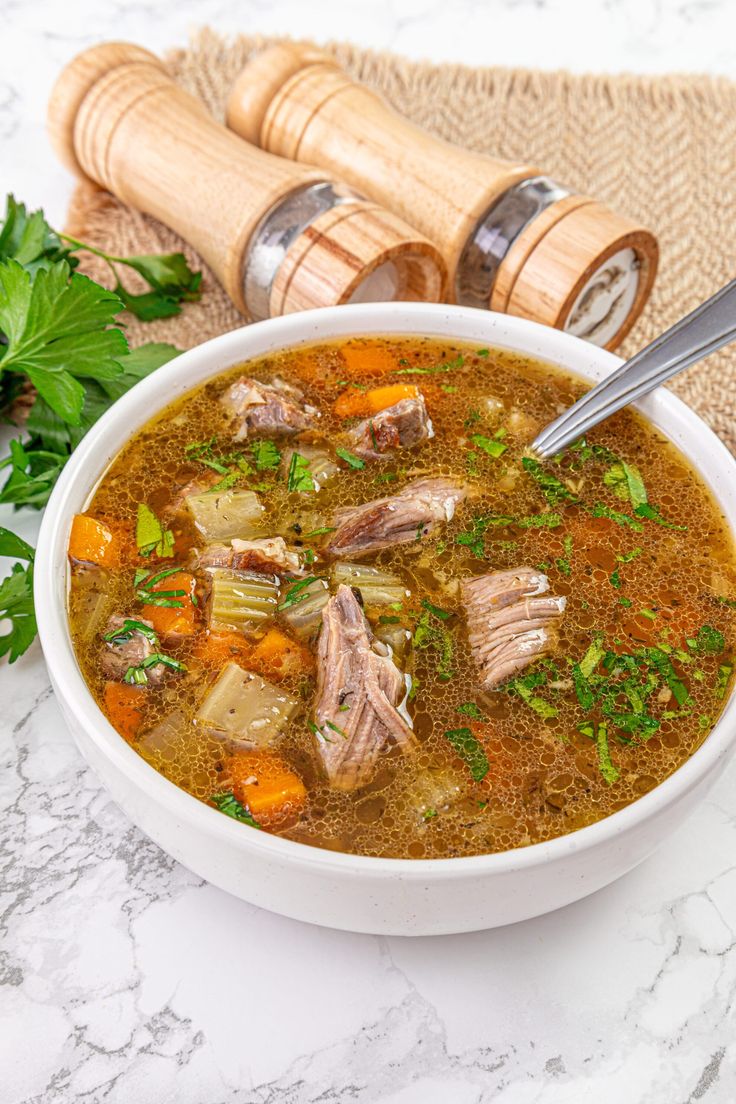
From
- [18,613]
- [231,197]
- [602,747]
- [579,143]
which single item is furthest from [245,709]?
[579,143]

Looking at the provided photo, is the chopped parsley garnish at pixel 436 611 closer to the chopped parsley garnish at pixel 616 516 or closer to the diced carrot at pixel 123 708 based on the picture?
the chopped parsley garnish at pixel 616 516

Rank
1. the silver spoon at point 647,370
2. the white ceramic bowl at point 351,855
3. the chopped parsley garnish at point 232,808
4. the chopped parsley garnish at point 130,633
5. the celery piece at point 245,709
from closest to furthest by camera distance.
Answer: the white ceramic bowl at point 351,855 < the chopped parsley garnish at point 232,808 < the celery piece at point 245,709 < the chopped parsley garnish at point 130,633 < the silver spoon at point 647,370

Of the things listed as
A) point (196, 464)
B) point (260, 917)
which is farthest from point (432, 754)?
point (196, 464)

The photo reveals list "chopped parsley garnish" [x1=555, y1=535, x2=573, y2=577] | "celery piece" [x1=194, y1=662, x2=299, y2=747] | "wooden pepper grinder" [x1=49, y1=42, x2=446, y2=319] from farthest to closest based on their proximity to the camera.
A: 1. "wooden pepper grinder" [x1=49, y1=42, x2=446, y2=319]
2. "chopped parsley garnish" [x1=555, y1=535, x2=573, y2=577]
3. "celery piece" [x1=194, y1=662, x2=299, y2=747]

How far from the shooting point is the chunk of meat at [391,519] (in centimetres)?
233

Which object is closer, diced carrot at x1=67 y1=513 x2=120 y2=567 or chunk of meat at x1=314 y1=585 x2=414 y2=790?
chunk of meat at x1=314 y1=585 x2=414 y2=790

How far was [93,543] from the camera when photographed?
235 centimetres

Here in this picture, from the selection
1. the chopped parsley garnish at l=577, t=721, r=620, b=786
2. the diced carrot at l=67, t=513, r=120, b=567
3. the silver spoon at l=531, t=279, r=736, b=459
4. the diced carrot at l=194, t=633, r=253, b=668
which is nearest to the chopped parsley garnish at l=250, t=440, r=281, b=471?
the diced carrot at l=67, t=513, r=120, b=567

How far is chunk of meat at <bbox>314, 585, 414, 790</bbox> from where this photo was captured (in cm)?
202

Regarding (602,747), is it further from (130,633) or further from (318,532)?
(130,633)

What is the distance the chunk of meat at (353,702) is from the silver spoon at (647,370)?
728mm

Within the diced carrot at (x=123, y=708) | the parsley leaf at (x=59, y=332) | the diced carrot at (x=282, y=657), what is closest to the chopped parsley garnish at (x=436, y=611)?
the diced carrot at (x=282, y=657)

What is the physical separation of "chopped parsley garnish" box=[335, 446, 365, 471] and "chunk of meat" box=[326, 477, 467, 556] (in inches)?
4.6

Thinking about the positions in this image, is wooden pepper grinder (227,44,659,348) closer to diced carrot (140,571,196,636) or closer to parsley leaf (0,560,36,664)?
diced carrot (140,571,196,636)
